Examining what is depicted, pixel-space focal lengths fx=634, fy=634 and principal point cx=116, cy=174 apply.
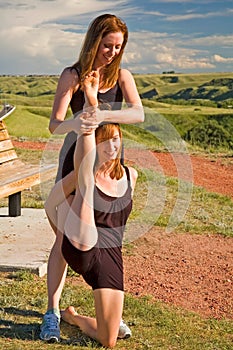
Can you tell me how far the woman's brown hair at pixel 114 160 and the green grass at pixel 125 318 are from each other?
0.91 m

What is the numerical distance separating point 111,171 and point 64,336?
952 millimetres

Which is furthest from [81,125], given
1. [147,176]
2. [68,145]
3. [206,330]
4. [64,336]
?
[147,176]

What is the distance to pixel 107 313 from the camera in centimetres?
337

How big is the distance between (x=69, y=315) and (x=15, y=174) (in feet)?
7.92

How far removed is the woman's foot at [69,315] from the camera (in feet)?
11.8

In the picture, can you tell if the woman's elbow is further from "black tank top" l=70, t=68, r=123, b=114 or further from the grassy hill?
the grassy hill

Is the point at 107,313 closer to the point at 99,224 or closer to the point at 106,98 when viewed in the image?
the point at 99,224

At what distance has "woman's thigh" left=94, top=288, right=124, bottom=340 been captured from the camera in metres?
3.36

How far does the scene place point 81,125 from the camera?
312 centimetres

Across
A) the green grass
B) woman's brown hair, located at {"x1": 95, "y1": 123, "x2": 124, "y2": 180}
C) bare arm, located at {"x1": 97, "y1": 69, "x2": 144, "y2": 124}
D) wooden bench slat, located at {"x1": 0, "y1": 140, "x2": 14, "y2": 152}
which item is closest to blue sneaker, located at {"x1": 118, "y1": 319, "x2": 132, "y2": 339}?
the green grass

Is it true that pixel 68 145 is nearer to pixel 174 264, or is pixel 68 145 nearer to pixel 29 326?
pixel 29 326

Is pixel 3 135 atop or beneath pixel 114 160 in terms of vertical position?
beneath

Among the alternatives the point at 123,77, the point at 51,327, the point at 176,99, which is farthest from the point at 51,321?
the point at 176,99

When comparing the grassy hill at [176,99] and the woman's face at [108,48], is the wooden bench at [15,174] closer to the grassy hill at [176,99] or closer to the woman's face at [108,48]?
the woman's face at [108,48]
